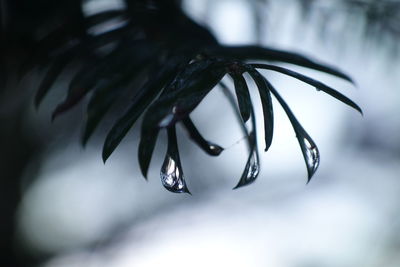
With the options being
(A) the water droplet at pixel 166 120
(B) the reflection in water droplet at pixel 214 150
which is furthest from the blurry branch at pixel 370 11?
(A) the water droplet at pixel 166 120

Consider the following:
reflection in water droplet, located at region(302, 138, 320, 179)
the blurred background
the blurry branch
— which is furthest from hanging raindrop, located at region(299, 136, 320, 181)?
the blurred background

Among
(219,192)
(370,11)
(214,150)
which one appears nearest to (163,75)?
(214,150)

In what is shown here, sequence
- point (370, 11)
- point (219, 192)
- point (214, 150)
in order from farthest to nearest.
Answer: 1. point (219, 192)
2. point (370, 11)
3. point (214, 150)

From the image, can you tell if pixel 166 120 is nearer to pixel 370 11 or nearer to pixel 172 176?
pixel 172 176

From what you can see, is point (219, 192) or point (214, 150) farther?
point (219, 192)

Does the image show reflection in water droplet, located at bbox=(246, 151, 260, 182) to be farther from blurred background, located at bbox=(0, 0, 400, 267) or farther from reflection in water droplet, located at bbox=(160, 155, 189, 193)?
blurred background, located at bbox=(0, 0, 400, 267)

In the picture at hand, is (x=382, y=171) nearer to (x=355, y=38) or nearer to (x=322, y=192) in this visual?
(x=322, y=192)
